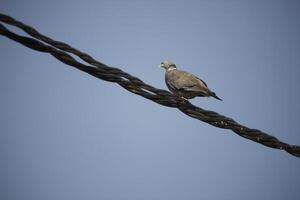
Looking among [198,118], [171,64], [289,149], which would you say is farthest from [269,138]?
[171,64]

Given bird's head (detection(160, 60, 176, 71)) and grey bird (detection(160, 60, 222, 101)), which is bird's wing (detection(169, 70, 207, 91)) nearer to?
grey bird (detection(160, 60, 222, 101))

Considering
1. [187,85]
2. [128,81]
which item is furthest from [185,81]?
[128,81]

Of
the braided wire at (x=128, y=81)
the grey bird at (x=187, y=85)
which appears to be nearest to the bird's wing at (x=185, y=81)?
the grey bird at (x=187, y=85)

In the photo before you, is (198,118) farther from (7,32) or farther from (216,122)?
(7,32)

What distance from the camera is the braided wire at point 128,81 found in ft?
11.1

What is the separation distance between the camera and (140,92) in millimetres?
3736

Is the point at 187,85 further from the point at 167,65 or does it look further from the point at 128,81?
the point at 167,65

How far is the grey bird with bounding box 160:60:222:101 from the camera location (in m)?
6.14

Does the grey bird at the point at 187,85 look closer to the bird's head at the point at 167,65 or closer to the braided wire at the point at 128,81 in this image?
the braided wire at the point at 128,81

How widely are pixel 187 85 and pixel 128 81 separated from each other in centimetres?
308

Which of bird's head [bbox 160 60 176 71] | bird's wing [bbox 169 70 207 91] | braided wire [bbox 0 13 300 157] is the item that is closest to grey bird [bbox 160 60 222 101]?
bird's wing [bbox 169 70 207 91]

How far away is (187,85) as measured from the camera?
6.65 metres

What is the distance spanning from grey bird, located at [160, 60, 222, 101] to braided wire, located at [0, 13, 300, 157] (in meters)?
1.40

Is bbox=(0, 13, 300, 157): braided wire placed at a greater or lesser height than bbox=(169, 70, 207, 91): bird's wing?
lesser
